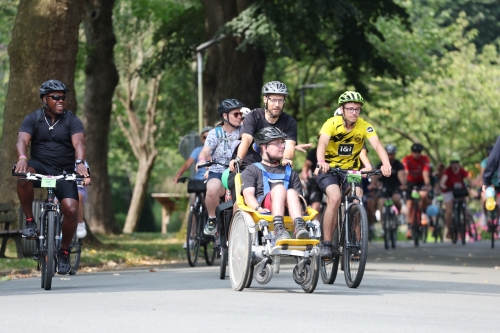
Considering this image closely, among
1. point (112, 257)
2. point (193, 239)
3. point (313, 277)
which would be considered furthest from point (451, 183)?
point (313, 277)

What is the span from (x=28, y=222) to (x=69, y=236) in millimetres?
444

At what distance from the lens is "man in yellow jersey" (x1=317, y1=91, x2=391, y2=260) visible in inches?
529

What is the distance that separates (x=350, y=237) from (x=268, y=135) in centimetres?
160

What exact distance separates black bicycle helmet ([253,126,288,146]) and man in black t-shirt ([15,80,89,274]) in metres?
2.06

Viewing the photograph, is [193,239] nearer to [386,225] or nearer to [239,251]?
[239,251]

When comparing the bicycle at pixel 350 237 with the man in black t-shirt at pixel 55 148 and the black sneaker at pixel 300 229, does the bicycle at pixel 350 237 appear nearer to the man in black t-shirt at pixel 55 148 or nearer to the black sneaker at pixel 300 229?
the black sneaker at pixel 300 229

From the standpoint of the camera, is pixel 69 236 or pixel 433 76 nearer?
pixel 69 236

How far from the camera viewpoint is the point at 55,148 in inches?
534

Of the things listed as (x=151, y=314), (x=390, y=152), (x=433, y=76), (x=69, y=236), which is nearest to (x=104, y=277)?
(x=69, y=236)

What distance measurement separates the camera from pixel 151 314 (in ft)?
31.1

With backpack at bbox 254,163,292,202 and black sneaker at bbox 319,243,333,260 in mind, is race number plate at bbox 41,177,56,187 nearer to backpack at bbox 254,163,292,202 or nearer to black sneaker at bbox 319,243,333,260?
backpack at bbox 254,163,292,202

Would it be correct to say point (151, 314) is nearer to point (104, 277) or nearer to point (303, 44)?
point (104, 277)

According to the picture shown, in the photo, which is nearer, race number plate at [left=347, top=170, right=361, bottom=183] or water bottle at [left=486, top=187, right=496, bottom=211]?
race number plate at [left=347, top=170, right=361, bottom=183]

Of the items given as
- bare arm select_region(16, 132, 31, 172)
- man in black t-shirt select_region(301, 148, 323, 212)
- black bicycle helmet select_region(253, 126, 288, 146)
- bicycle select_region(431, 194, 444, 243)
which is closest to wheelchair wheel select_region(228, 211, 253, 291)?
black bicycle helmet select_region(253, 126, 288, 146)
